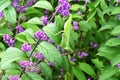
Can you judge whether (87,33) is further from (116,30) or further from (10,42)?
(10,42)

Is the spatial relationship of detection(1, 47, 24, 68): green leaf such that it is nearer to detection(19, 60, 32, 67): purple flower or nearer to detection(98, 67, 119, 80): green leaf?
detection(19, 60, 32, 67): purple flower

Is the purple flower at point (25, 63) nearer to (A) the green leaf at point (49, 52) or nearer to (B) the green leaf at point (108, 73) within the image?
(A) the green leaf at point (49, 52)

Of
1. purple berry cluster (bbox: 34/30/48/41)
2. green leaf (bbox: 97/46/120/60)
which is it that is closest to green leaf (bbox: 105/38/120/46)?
green leaf (bbox: 97/46/120/60)

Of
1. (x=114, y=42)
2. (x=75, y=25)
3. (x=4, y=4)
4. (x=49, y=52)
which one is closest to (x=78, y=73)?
(x=75, y=25)

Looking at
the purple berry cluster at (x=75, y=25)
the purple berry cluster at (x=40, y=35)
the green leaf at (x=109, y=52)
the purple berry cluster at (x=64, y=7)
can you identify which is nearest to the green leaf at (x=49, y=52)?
the purple berry cluster at (x=40, y=35)

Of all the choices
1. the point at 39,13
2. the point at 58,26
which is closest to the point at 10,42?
the point at 58,26

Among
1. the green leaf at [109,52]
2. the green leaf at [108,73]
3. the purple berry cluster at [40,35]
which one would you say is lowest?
the green leaf at [108,73]

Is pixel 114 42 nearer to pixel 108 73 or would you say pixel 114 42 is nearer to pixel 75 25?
pixel 108 73
